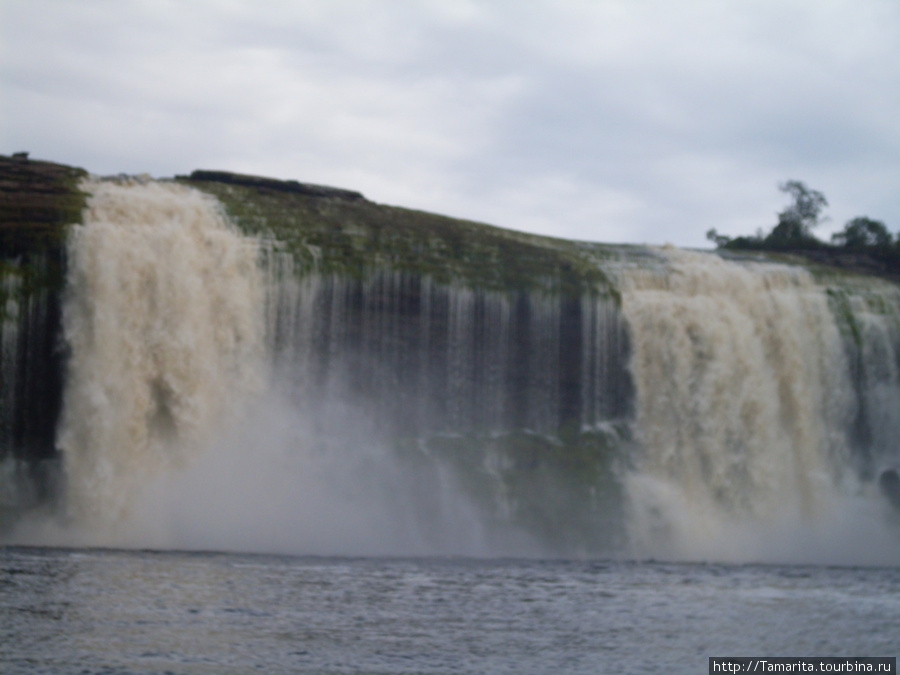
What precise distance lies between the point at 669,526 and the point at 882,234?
32.9 m

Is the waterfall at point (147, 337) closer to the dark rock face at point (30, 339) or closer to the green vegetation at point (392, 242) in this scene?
the dark rock face at point (30, 339)

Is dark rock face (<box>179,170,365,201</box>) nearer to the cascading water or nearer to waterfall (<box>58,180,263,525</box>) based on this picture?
the cascading water

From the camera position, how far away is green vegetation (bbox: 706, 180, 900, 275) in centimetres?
4069

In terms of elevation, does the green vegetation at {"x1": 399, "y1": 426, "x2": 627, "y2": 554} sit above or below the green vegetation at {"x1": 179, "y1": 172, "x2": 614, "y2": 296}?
below

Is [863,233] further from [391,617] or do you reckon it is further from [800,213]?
[391,617]

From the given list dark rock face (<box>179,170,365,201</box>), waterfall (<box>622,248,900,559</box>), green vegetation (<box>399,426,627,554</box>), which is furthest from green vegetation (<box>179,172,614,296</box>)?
green vegetation (<box>399,426,627,554</box>)

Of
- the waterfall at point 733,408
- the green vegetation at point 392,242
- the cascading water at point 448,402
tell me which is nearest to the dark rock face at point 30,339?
the cascading water at point 448,402

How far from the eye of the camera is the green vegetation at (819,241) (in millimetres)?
40688

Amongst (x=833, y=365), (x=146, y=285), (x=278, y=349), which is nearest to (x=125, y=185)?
(x=146, y=285)

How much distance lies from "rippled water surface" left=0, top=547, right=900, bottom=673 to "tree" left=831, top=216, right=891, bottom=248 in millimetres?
36713

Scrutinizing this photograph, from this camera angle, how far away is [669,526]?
30.7 m

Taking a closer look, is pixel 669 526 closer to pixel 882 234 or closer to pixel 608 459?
pixel 608 459

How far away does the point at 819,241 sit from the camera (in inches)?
1880

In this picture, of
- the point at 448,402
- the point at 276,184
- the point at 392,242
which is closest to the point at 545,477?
the point at 448,402
